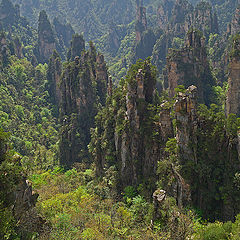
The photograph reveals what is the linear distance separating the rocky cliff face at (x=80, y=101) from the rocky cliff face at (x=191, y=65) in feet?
49.9

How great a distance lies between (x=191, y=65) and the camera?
63.6m

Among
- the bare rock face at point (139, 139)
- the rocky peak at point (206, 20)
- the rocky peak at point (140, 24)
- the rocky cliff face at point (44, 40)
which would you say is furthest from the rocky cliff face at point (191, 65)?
the rocky peak at point (140, 24)

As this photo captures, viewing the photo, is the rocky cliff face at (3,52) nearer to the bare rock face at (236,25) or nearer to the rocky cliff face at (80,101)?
the rocky cliff face at (80,101)

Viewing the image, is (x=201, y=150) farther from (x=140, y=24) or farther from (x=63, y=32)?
(x=63, y=32)

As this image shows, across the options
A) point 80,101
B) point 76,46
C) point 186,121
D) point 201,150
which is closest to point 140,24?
point 76,46

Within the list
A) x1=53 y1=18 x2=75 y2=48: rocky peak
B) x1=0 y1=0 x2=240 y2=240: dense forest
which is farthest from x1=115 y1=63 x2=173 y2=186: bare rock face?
x1=53 y1=18 x2=75 y2=48: rocky peak

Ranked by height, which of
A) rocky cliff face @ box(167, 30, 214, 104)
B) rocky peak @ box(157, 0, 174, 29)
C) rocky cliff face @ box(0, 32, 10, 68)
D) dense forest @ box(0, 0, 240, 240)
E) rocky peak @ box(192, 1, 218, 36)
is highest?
rocky peak @ box(157, 0, 174, 29)

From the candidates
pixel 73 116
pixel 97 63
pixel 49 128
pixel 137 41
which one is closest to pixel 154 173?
pixel 73 116

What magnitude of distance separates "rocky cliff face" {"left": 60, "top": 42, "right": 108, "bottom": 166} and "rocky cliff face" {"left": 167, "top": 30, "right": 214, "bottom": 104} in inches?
599

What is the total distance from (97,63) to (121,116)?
94.0 feet

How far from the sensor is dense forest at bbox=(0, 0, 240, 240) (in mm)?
26328

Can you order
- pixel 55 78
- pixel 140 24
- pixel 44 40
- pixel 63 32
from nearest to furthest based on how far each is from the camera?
pixel 55 78 < pixel 44 40 < pixel 140 24 < pixel 63 32

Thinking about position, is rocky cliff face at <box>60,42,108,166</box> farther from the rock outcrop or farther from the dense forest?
the rock outcrop

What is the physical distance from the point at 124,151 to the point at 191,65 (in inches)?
1193
